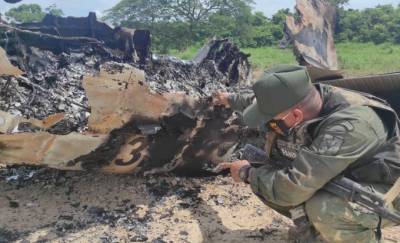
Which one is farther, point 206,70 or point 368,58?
point 368,58

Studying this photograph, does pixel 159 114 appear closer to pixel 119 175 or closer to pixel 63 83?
pixel 119 175

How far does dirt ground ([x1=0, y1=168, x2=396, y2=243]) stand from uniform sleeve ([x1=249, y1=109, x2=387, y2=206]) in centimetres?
80

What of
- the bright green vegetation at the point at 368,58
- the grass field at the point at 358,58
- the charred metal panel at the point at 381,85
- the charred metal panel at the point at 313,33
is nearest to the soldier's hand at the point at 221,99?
the charred metal panel at the point at 381,85

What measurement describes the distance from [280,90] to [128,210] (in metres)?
1.60

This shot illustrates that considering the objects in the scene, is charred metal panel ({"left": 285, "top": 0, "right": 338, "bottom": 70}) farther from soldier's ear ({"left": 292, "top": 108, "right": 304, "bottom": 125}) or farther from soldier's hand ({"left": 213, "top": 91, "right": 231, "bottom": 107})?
soldier's ear ({"left": 292, "top": 108, "right": 304, "bottom": 125})

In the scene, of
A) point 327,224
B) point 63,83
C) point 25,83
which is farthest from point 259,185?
point 63,83

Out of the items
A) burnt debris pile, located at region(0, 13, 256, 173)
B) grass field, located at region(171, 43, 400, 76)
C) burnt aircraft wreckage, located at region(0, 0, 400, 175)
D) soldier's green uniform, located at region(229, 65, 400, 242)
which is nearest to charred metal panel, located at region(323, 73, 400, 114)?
burnt aircraft wreckage, located at region(0, 0, 400, 175)

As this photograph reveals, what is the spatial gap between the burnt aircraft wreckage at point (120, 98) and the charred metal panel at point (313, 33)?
0.02 m

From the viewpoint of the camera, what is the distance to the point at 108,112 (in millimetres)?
3127

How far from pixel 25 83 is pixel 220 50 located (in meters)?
2.41

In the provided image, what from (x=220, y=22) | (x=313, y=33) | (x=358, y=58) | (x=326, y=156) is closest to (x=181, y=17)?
(x=220, y=22)

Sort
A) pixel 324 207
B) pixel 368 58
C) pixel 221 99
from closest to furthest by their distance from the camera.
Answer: pixel 324 207 → pixel 221 99 → pixel 368 58

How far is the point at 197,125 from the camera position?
368 cm

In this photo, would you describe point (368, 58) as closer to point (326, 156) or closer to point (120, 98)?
point (120, 98)
